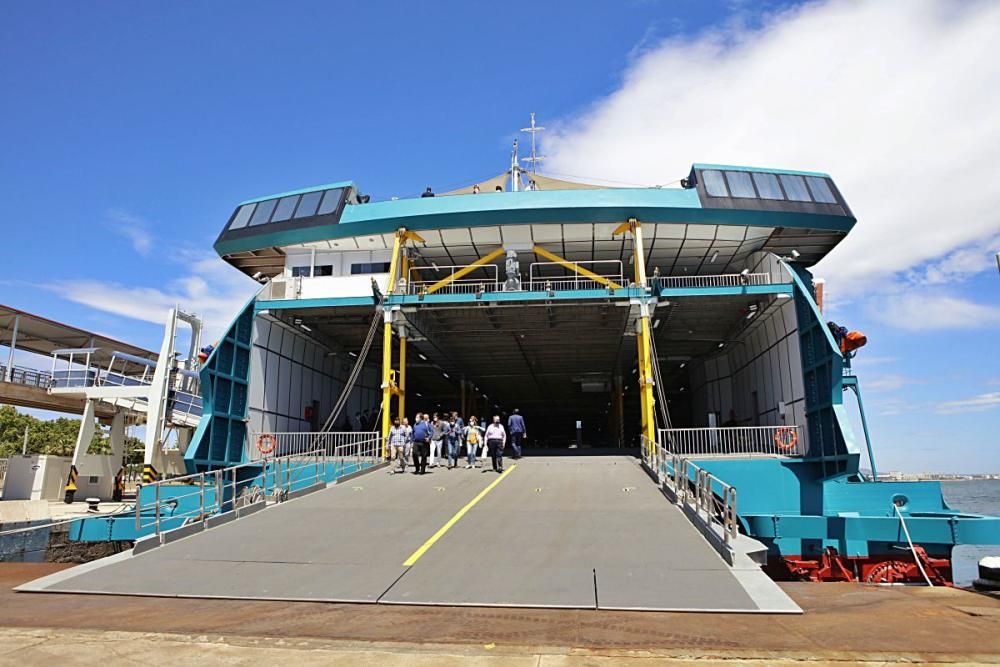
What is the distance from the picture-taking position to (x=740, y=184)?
23.6 m

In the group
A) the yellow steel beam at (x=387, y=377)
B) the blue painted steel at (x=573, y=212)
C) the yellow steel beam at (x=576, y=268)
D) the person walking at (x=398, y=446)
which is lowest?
the person walking at (x=398, y=446)

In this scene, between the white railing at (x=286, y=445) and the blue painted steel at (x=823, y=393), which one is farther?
the white railing at (x=286, y=445)

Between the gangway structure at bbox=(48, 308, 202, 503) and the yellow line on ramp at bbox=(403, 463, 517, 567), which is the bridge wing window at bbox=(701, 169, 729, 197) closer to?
the yellow line on ramp at bbox=(403, 463, 517, 567)

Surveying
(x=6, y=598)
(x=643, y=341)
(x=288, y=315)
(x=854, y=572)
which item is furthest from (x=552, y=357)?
(x=6, y=598)

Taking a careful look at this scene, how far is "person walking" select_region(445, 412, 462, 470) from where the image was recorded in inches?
807

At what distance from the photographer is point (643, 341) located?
22.1m

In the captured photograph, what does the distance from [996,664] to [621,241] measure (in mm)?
21248

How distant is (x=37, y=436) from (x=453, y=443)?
61.8 metres

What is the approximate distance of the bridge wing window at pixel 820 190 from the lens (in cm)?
2386

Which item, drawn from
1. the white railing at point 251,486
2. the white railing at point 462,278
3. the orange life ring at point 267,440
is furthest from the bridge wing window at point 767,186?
the orange life ring at point 267,440

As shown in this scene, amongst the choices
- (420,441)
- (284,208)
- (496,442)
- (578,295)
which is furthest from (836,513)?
(284,208)

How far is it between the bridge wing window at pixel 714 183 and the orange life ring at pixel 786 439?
849 centimetres

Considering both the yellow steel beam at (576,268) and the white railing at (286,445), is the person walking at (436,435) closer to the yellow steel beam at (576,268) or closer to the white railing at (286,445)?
the white railing at (286,445)

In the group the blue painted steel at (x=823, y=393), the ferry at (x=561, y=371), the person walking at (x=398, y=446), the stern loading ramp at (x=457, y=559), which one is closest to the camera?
the stern loading ramp at (x=457, y=559)
